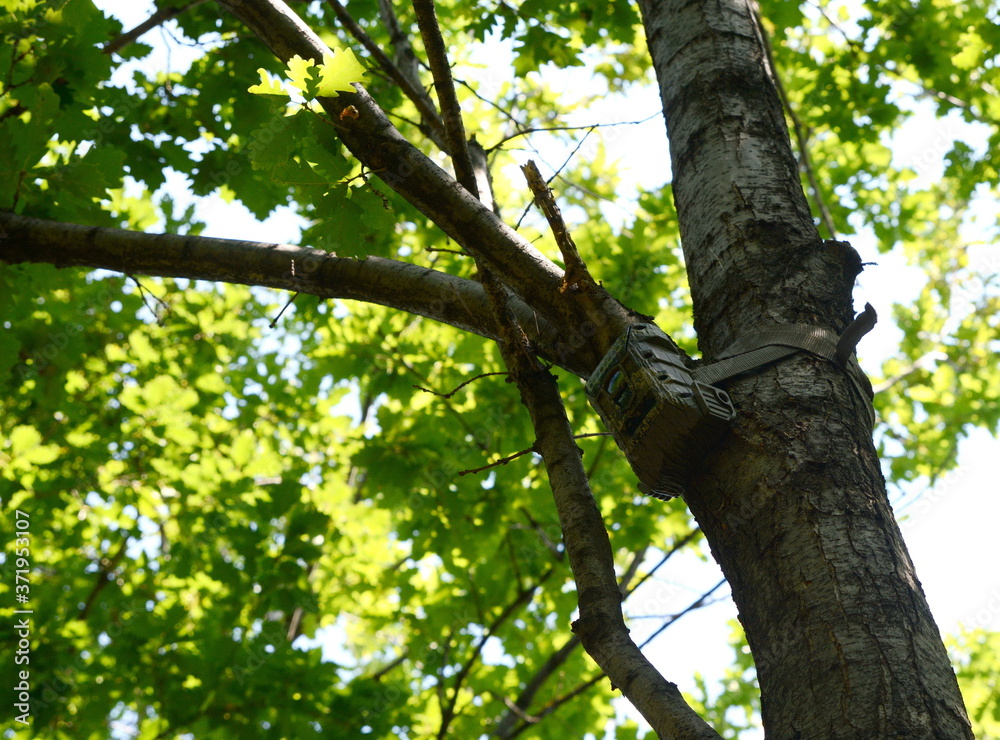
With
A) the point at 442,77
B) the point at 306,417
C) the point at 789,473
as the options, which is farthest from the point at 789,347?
the point at 306,417

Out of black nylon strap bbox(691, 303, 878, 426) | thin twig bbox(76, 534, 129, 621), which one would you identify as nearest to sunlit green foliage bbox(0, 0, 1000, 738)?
thin twig bbox(76, 534, 129, 621)

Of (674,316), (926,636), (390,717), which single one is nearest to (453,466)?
(390,717)

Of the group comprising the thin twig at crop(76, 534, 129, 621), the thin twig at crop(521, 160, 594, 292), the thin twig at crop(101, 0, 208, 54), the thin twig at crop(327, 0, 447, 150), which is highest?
the thin twig at crop(101, 0, 208, 54)

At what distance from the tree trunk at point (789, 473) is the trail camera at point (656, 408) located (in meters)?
0.05

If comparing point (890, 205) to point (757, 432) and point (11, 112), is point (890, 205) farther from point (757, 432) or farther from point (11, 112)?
point (11, 112)

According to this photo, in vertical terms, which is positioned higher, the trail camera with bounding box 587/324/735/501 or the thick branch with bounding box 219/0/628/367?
the thick branch with bounding box 219/0/628/367

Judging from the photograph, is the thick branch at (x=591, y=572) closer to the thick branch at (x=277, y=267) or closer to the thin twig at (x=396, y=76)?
the thick branch at (x=277, y=267)

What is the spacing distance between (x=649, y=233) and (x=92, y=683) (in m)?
4.24

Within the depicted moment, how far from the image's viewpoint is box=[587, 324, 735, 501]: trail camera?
51.1 inches

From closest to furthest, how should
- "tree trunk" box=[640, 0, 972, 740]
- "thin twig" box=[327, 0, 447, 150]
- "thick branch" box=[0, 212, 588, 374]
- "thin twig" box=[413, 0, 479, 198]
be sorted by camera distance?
1. "tree trunk" box=[640, 0, 972, 740]
2. "thin twig" box=[413, 0, 479, 198]
3. "thick branch" box=[0, 212, 588, 374]
4. "thin twig" box=[327, 0, 447, 150]

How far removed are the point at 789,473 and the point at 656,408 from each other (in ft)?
0.82

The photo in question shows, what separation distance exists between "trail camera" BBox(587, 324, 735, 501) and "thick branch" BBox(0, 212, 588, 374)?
0.24 metres

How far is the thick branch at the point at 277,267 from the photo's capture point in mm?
1863

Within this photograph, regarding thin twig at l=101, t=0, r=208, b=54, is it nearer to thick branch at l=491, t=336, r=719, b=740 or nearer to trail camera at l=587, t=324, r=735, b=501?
thick branch at l=491, t=336, r=719, b=740
